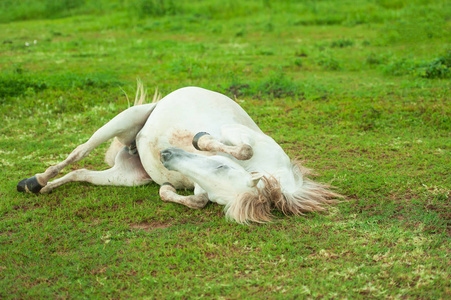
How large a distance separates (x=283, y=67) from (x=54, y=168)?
20.5 ft

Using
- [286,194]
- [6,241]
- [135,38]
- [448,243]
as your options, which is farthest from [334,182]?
[135,38]

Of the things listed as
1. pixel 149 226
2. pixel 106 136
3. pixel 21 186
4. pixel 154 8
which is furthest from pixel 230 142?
pixel 154 8

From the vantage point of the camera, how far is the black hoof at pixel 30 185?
15.2ft

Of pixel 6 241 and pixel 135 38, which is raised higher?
pixel 135 38

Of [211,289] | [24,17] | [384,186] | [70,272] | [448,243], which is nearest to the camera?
[211,289]

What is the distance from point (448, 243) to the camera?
347 cm

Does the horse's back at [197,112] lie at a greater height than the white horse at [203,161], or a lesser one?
greater

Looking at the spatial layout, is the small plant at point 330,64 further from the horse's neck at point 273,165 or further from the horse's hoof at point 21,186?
the horse's hoof at point 21,186

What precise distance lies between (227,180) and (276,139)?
2502 mm

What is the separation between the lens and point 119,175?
4.92 meters

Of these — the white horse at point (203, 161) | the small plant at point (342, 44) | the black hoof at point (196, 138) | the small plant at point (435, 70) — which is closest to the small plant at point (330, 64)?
the small plant at point (435, 70)

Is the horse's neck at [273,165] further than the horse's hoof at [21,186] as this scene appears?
No

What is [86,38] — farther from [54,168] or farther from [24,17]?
[54,168]

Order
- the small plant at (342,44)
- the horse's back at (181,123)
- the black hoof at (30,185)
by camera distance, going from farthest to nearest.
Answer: the small plant at (342,44), the black hoof at (30,185), the horse's back at (181,123)
